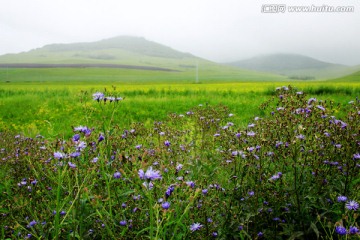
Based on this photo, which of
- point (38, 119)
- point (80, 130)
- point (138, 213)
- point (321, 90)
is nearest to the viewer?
point (80, 130)

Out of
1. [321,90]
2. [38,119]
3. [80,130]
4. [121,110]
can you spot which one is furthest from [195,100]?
[80,130]

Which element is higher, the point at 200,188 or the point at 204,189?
the point at 200,188

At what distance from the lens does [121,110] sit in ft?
36.7

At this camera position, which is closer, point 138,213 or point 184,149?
point 138,213

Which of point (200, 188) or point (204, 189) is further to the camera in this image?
point (204, 189)

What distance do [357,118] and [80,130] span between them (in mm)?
2862

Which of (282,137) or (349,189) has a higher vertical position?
(282,137)

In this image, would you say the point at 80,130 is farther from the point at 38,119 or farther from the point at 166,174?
the point at 38,119

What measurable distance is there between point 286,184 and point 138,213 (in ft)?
5.02

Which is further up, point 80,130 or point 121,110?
point 80,130

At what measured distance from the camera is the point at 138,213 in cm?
295

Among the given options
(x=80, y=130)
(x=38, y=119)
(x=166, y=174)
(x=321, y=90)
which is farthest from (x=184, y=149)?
(x=321, y=90)

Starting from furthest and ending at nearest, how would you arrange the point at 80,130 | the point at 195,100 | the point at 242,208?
the point at 195,100, the point at 242,208, the point at 80,130

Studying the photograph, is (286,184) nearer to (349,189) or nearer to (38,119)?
(349,189)
